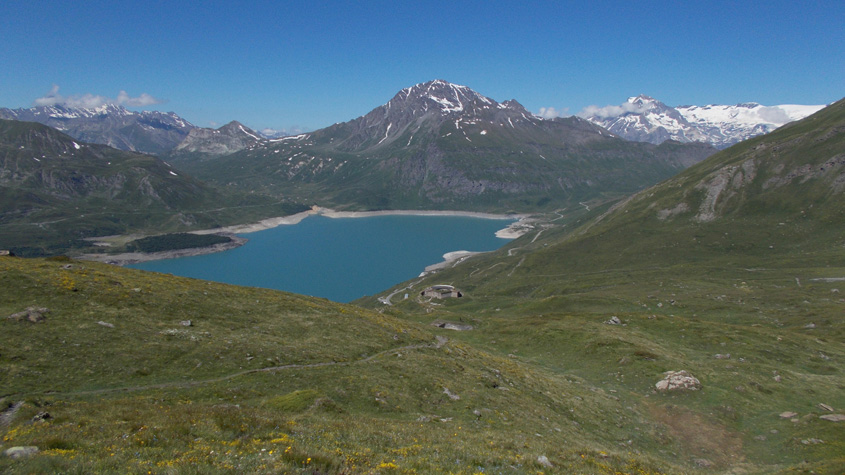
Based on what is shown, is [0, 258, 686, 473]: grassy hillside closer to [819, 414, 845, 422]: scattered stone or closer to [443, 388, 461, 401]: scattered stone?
[443, 388, 461, 401]: scattered stone

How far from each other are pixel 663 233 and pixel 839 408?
6799 inches

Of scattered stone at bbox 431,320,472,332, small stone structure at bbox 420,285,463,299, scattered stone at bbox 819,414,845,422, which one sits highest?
scattered stone at bbox 819,414,845,422

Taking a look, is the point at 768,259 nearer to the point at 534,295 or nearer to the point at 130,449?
the point at 534,295

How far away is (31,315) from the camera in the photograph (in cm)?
3166

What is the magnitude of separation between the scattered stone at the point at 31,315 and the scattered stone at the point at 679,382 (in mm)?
57032

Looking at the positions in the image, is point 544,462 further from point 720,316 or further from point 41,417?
point 720,316

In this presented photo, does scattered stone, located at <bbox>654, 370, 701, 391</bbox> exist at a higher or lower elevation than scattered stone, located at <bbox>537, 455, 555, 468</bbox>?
lower

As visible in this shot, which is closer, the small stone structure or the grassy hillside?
the grassy hillside

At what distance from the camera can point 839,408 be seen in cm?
3903

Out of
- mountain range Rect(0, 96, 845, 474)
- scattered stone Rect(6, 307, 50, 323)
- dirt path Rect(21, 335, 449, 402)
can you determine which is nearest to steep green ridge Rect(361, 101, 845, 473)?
mountain range Rect(0, 96, 845, 474)

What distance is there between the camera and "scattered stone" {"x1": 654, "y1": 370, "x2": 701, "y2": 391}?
42438mm

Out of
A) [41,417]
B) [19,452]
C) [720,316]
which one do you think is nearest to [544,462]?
[19,452]

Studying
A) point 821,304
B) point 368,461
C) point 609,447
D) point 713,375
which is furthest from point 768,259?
point 368,461

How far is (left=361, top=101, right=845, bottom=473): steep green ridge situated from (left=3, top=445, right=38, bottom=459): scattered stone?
36.6m
